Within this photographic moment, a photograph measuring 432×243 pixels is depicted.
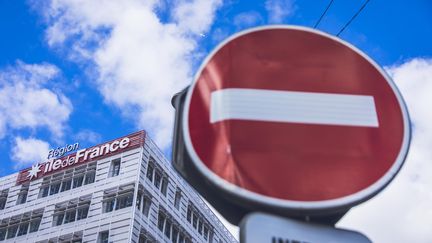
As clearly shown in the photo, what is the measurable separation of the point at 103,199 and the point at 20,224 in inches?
260

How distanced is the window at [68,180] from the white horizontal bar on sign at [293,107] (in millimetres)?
28187

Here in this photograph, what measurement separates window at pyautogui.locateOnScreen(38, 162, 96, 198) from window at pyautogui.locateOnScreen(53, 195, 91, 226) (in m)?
1.30

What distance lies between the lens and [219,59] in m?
1.86

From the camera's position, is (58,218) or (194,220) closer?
(58,218)

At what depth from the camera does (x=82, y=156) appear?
99.7ft

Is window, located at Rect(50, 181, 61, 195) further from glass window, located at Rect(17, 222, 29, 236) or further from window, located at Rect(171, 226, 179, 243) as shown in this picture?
window, located at Rect(171, 226, 179, 243)

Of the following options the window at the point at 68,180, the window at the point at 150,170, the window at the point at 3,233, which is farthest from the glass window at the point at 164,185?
the window at the point at 3,233

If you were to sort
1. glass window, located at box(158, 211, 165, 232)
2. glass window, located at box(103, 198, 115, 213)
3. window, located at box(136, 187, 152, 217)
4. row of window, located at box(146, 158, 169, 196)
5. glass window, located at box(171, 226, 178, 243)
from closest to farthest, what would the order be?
1. window, located at box(136, 187, 152, 217)
2. glass window, located at box(103, 198, 115, 213)
3. glass window, located at box(158, 211, 165, 232)
4. row of window, located at box(146, 158, 169, 196)
5. glass window, located at box(171, 226, 178, 243)

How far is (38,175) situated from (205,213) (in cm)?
1209

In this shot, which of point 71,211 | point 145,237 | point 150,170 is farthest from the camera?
point 150,170

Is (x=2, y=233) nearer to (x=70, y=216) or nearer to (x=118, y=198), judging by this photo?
(x=70, y=216)

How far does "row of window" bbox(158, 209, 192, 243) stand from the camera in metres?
28.5

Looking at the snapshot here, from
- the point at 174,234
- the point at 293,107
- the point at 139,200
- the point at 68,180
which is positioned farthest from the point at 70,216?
the point at 293,107

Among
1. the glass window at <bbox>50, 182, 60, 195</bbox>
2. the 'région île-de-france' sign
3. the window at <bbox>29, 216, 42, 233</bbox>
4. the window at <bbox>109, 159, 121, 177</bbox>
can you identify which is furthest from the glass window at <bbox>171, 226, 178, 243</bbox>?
the window at <bbox>29, 216, 42, 233</bbox>
